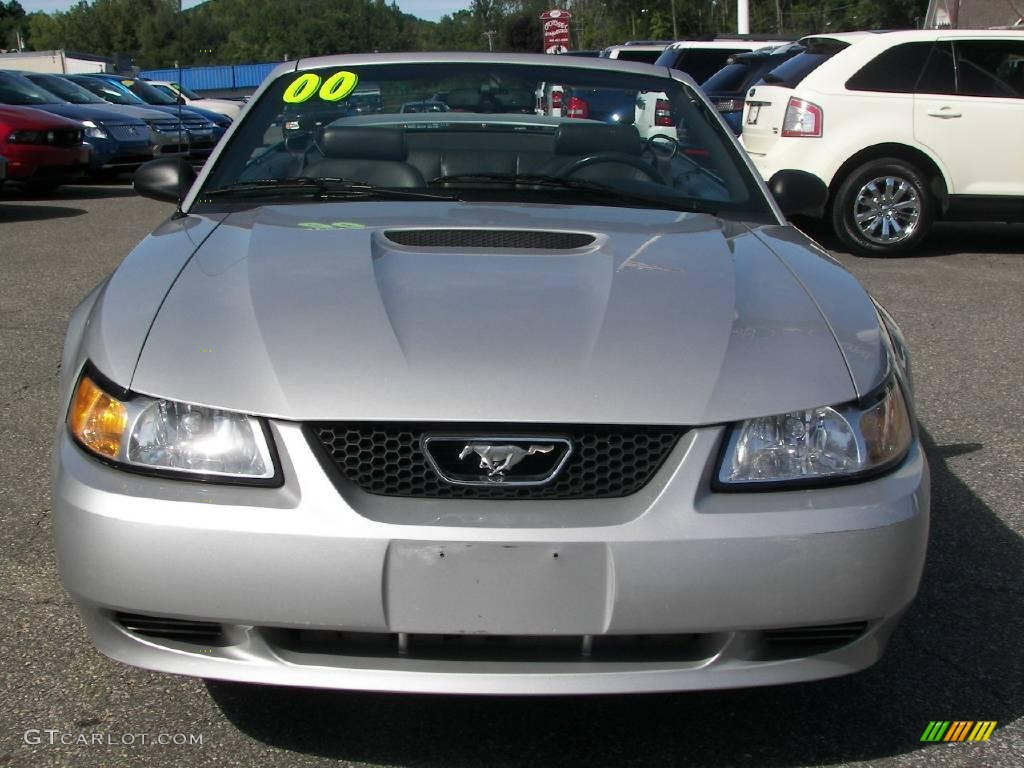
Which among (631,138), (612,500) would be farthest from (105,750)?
(631,138)

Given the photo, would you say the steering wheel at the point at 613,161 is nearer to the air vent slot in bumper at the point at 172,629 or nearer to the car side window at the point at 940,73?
the air vent slot in bumper at the point at 172,629

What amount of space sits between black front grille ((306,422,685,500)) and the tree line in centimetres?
4925

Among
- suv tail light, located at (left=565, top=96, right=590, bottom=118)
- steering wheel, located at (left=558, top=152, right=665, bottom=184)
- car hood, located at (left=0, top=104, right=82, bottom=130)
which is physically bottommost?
car hood, located at (left=0, top=104, right=82, bottom=130)

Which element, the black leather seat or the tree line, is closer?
the black leather seat

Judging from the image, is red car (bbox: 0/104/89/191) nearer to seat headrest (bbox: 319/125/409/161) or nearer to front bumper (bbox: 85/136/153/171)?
front bumper (bbox: 85/136/153/171)

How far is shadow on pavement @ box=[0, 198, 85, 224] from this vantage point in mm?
12359

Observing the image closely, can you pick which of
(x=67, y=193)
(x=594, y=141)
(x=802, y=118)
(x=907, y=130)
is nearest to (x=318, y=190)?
(x=594, y=141)

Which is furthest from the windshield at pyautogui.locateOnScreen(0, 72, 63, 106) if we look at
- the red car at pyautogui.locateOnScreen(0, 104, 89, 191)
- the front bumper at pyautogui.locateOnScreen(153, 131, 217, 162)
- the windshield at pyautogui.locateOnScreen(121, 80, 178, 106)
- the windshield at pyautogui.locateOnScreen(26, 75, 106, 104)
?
the windshield at pyautogui.locateOnScreen(121, 80, 178, 106)

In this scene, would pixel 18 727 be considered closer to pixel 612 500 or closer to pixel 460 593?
pixel 460 593

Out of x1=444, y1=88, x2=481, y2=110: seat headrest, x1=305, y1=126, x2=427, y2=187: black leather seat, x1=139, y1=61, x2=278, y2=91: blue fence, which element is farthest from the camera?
x1=139, y1=61, x2=278, y2=91: blue fence

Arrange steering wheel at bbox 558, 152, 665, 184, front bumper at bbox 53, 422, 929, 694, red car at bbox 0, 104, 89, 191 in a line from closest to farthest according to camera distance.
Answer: front bumper at bbox 53, 422, 929, 694 → steering wheel at bbox 558, 152, 665, 184 → red car at bbox 0, 104, 89, 191

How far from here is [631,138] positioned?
3877 mm

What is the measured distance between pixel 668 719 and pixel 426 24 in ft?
360

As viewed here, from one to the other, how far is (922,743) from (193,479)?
5.19ft
